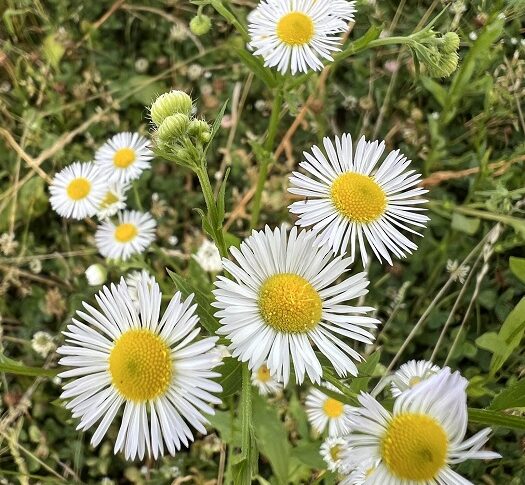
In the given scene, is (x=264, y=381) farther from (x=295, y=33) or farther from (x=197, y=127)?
(x=295, y=33)

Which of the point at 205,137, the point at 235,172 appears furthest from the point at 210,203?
the point at 235,172

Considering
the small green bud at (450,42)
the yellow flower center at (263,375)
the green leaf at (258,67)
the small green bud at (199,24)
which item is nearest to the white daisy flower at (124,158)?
the small green bud at (199,24)

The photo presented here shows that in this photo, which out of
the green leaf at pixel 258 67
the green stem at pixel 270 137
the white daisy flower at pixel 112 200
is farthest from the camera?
the white daisy flower at pixel 112 200

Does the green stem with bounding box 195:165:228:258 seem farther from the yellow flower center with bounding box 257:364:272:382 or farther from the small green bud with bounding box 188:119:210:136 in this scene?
the yellow flower center with bounding box 257:364:272:382

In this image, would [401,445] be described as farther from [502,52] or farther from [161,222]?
[502,52]

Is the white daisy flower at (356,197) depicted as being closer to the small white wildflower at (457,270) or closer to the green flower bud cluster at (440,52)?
the green flower bud cluster at (440,52)

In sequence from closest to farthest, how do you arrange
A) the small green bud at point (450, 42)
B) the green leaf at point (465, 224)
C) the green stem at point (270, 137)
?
the small green bud at point (450, 42) → the green stem at point (270, 137) → the green leaf at point (465, 224)

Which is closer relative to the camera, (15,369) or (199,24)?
(15,369)
